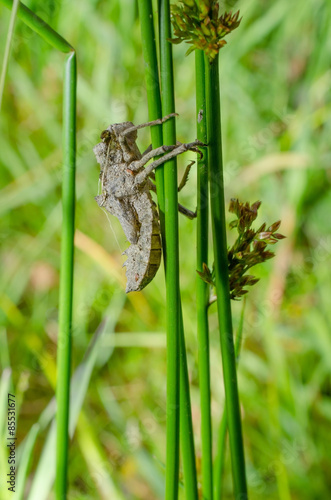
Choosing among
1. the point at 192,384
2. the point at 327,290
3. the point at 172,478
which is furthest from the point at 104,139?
the point at 327,290

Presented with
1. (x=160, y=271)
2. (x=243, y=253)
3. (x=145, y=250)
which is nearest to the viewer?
(x=243, y=253)

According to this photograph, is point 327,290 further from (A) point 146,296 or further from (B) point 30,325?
(B) point 30,325

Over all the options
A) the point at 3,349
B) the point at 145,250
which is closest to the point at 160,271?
the point at 3,349

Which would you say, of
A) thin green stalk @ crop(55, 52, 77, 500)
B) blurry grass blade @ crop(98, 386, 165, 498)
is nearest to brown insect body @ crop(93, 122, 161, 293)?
thin green stalk @ crop(55, 52, 77, 500)

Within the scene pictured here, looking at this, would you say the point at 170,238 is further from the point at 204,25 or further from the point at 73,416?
the point at 73,416

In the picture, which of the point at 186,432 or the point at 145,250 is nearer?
the point at 186,432

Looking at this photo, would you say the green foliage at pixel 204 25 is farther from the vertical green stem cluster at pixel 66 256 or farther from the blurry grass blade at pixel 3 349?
the blurry grass blade at pixel 3 349
